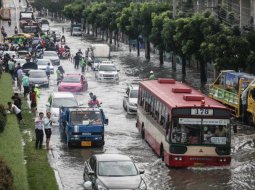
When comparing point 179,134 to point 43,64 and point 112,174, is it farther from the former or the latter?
point 43,64

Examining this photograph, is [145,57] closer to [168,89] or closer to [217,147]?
[168,89]

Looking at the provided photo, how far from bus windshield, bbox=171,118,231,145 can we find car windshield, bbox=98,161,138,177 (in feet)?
14.2

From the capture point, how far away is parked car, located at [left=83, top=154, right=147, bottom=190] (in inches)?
1016

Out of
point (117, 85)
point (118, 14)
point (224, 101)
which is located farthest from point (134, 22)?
point (224, 101)

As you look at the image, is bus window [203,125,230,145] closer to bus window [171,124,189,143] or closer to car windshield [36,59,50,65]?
bus window [171,124,189,143]

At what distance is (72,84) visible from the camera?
57375 millimetres

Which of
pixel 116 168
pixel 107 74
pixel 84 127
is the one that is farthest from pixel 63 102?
pixel 107 74

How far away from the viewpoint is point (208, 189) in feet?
95.0

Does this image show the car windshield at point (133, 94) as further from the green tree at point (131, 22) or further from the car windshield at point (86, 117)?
the green tree at point (131, 22)

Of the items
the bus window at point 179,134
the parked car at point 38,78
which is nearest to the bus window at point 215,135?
the bus window at point 179,134

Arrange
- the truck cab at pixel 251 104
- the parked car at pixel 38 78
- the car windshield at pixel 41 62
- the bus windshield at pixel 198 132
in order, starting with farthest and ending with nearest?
the car windshield at pixel 41 62
the parked car at pixel 38 78
the truck cab at pixel 251 104
the bus windshield at pixel 198 132

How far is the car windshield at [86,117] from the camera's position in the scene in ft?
120

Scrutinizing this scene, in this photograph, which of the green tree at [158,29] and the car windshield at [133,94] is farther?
the green tree at [158,29]

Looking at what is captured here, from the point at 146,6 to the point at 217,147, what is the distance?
175 feet
